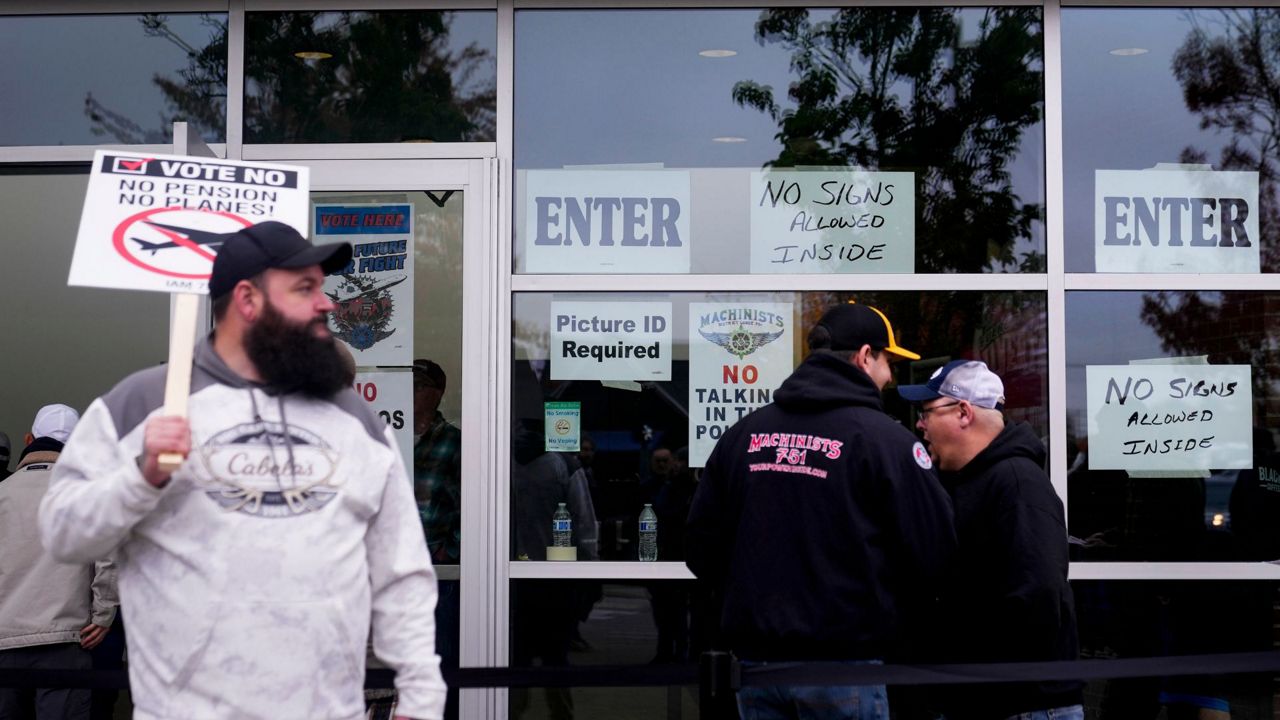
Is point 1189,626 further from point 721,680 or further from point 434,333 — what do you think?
point 434,333

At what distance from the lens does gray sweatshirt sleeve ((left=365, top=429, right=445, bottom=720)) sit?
9.70 feet

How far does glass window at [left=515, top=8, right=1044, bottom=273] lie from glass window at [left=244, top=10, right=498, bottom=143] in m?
0.24

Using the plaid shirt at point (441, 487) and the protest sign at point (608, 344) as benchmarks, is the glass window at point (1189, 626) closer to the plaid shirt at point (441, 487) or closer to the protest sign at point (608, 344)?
the protest sign at point (608, 344)

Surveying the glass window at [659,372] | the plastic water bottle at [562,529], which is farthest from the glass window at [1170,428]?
the plastic water bottle at [562,529]

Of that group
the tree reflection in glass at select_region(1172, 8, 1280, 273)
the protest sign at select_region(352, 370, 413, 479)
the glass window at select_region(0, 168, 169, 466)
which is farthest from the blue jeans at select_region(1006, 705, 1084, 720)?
the glass window at select_region(0, 168, 169, 466)

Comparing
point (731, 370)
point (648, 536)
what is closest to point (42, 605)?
point (648, 536)

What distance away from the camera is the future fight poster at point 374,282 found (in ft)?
20.4

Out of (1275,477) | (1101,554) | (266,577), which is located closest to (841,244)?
(1101,554)

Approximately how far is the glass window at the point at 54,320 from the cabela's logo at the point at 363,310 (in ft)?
15.8

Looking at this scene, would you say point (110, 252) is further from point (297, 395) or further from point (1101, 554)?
point (1101, 554)

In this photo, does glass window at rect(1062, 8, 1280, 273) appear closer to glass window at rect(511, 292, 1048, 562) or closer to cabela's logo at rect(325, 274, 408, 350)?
glass window at rect(511, 292, 1048, 562)

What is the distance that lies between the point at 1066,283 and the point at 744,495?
2.67 m

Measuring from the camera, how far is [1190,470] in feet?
20.1

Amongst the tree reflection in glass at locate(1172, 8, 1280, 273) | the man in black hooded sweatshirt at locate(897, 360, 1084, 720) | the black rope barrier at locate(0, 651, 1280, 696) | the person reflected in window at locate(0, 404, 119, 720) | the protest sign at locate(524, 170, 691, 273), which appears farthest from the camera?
the tree reflection in glass at locate(1172, 8, 1280, 273)
